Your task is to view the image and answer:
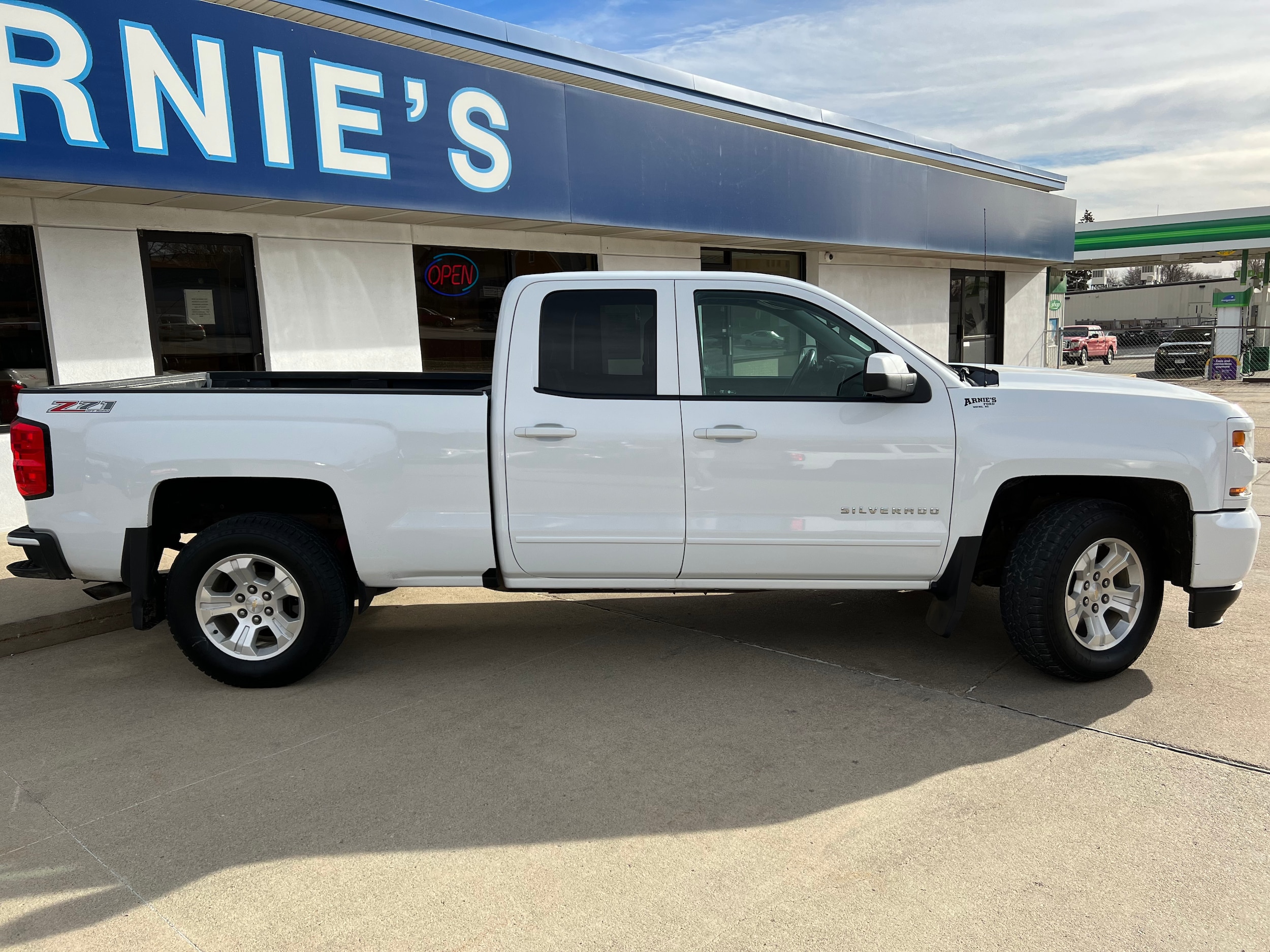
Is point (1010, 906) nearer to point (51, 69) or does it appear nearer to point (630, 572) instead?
point (630, 572)

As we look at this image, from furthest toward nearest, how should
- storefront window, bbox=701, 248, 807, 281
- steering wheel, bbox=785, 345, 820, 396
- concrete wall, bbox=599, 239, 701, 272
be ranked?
1. storefront window, bbox=701, 248, 807, 281
2. concrete wall, bbox=599, 239, 701, 272
3. steering wheel, bbox=785, 345, 820, 396

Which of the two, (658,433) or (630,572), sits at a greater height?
(658,433)

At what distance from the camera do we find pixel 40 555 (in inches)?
189

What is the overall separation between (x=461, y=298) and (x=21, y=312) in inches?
176

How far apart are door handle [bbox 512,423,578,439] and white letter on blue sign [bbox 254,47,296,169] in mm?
4940

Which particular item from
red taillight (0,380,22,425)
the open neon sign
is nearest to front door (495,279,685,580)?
red taillight (0,380,22,425)

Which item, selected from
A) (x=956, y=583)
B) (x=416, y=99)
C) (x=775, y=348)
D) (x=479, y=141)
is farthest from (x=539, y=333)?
(x=479, y=141)

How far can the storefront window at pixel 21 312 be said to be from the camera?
7.93m

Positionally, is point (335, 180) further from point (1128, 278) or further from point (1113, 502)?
point (1128, 278)

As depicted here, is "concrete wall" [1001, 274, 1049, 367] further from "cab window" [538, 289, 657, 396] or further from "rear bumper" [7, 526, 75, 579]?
"rear bumper" [7, 526, 75, 579]

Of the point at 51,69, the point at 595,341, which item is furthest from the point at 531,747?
the point at 51,69

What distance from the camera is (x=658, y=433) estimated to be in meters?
4.62

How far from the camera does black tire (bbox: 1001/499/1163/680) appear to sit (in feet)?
14.8

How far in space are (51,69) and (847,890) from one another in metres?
7.55
